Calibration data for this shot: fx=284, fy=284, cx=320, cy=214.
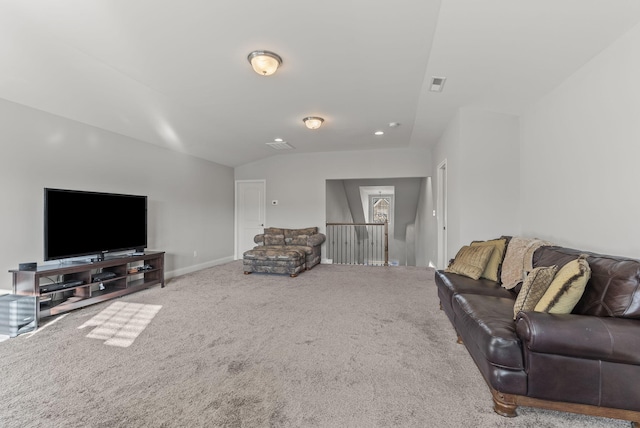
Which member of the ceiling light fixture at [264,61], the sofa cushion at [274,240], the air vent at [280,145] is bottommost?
the sofa cushion at [274,240]

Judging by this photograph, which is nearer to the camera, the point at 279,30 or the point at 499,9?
the point at 499,9

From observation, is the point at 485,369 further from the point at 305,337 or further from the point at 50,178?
the point at 50,178

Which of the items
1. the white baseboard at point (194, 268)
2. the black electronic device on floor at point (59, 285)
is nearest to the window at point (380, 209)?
the white baseboard at point (194, 268)

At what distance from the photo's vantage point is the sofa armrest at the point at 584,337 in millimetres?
1402

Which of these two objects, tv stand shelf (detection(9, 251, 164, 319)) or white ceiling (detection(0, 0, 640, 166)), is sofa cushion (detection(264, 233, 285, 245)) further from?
white ceiling (detection(0, 0, 640, 166))

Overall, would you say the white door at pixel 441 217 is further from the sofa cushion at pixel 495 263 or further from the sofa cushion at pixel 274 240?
the sofa cushion at pixel 274 240

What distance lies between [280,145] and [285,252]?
2.28 m

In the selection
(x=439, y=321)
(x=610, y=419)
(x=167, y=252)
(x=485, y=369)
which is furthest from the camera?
(x=167, y=252)

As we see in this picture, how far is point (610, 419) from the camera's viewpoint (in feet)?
5.13

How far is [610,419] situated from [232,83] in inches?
160

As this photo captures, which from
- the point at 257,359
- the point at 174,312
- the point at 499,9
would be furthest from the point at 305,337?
the point at 499,9

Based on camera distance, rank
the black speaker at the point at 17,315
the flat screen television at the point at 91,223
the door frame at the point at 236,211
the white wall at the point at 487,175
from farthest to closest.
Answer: the door frame at the point at 236,211 → the white wall at the point at 487,175 → the flat screen television at the point at 91,223 → the black speaker at the point at 17,315

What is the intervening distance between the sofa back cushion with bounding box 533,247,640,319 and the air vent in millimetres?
4995

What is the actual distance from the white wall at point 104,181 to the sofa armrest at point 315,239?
7.14 feet
